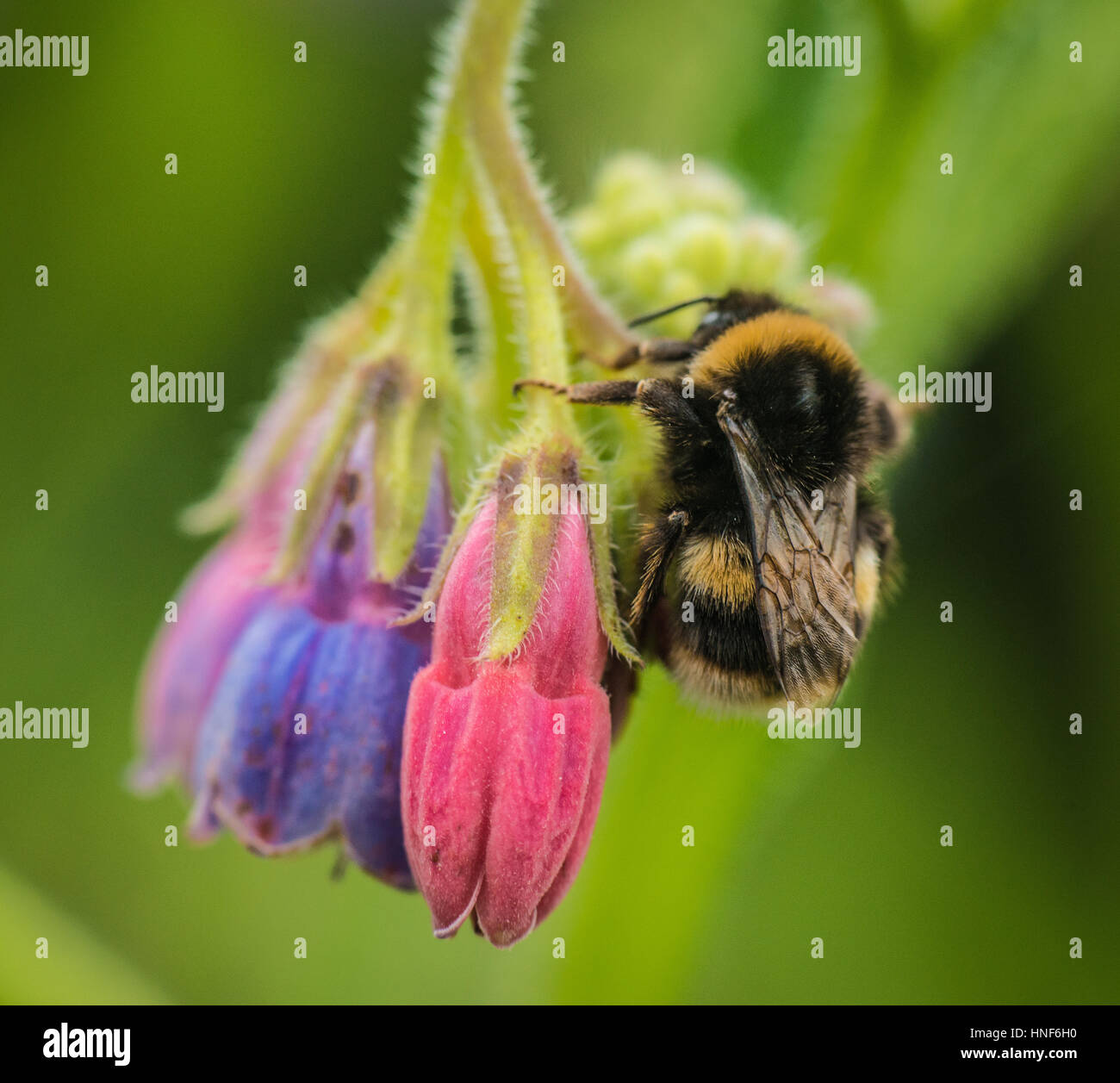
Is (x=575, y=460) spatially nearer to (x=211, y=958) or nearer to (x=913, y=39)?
(x=913, y=39)

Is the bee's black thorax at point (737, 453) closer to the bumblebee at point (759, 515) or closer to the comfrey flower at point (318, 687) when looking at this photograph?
the bumblebee at point (759, 515)

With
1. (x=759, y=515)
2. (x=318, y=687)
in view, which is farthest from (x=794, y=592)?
(x=318, y=687)

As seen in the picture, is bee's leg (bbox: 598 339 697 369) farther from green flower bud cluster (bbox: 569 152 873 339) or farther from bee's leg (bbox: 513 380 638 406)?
green flower bud cluster (bbox: 569 152 873 339)

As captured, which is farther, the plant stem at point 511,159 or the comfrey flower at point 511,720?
the plant stem at point 511,159

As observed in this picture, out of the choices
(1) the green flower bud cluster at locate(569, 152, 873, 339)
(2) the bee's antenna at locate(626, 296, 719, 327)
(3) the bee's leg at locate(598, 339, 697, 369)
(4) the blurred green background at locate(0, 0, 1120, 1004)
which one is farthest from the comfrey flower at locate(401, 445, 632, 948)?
(4) the blurred green background at locate(0, 0, 1120, 1004)

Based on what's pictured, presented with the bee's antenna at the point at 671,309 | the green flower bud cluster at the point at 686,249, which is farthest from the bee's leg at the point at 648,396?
the green flower bud cluster at the point at 686,249
